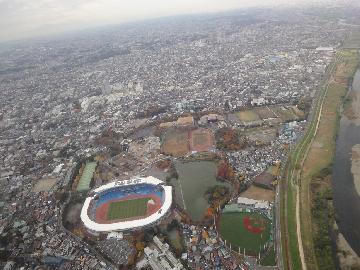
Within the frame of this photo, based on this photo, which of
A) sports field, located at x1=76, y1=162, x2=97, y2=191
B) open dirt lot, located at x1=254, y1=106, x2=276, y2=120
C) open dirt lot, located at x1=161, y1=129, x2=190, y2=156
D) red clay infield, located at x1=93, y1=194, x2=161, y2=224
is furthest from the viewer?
open dirt lot, located at x1=254, y1=106, x2=276, y2=120

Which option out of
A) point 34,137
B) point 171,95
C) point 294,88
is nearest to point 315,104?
point 294,88

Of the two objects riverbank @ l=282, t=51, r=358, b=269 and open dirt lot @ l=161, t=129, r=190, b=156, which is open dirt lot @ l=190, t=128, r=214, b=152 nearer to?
open dirt lot @ l=161, t=129, r=190, b=156

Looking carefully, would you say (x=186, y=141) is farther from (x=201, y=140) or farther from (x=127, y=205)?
(x=127, y=205)

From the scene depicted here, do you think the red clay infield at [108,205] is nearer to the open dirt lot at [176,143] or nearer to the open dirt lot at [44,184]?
the open dirt lot at [44,184]

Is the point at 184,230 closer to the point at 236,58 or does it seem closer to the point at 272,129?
the point at 272,129

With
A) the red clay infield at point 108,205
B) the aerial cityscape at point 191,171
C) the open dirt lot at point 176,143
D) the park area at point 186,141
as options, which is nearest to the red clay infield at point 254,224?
the aerial cityscape at point 191,171

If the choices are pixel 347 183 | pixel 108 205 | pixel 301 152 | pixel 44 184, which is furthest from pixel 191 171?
pixel 44 184

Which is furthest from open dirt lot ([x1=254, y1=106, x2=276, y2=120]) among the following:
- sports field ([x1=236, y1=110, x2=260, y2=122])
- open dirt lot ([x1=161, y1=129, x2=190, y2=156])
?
open dirt lot ([x1=161, y1=129, x2=190, y2=156])
